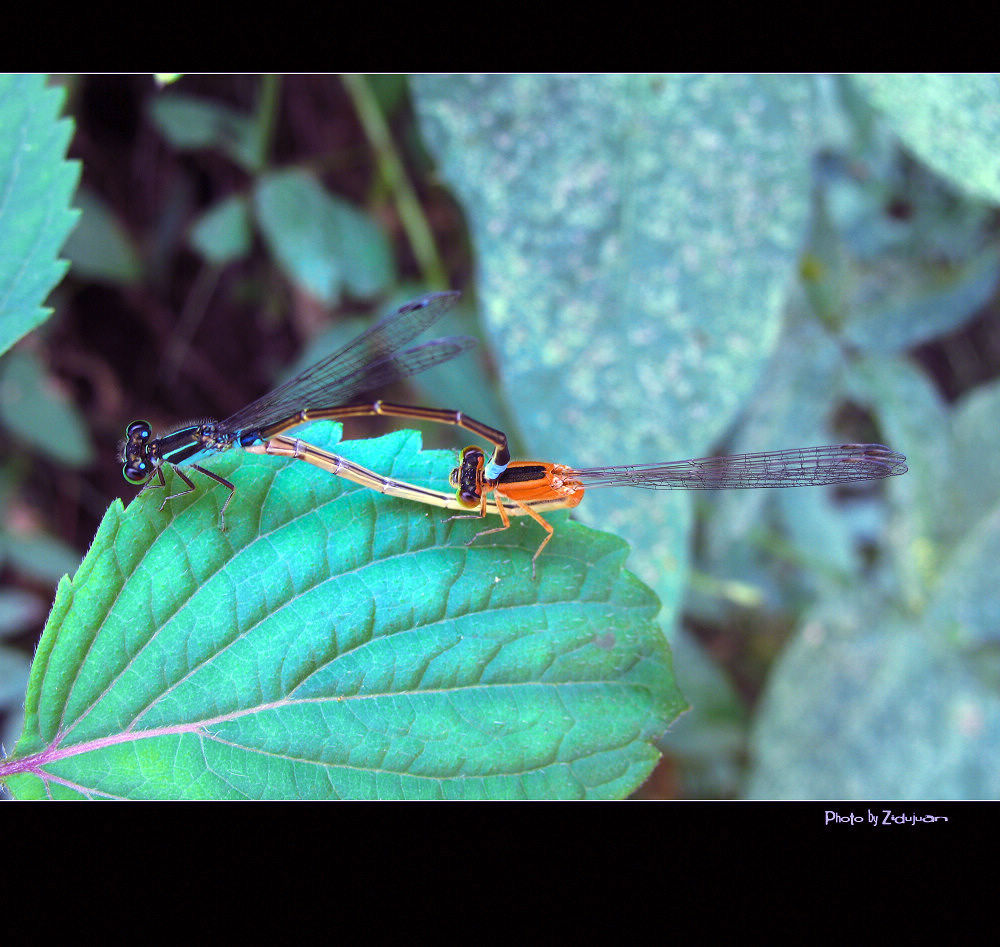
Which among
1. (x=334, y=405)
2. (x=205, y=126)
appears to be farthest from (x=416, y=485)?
(x=205, y=126)

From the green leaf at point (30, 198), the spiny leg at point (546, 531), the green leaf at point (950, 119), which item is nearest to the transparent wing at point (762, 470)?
the spiny leg at point (546, 531)

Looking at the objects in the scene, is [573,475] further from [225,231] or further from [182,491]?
[225,231]

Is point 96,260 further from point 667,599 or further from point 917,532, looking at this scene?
point 917,532

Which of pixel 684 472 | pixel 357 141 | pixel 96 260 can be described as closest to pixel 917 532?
pixel 684 472

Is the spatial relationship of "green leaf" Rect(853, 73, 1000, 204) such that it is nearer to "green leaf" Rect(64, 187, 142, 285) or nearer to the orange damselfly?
the orange damselfly

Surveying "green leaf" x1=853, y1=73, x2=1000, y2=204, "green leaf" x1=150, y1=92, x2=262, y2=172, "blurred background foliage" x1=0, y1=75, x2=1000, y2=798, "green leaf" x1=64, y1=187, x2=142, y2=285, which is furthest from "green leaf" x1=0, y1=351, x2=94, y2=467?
"green leaf" x1=853, y1=73, x2=1000, y2=204
